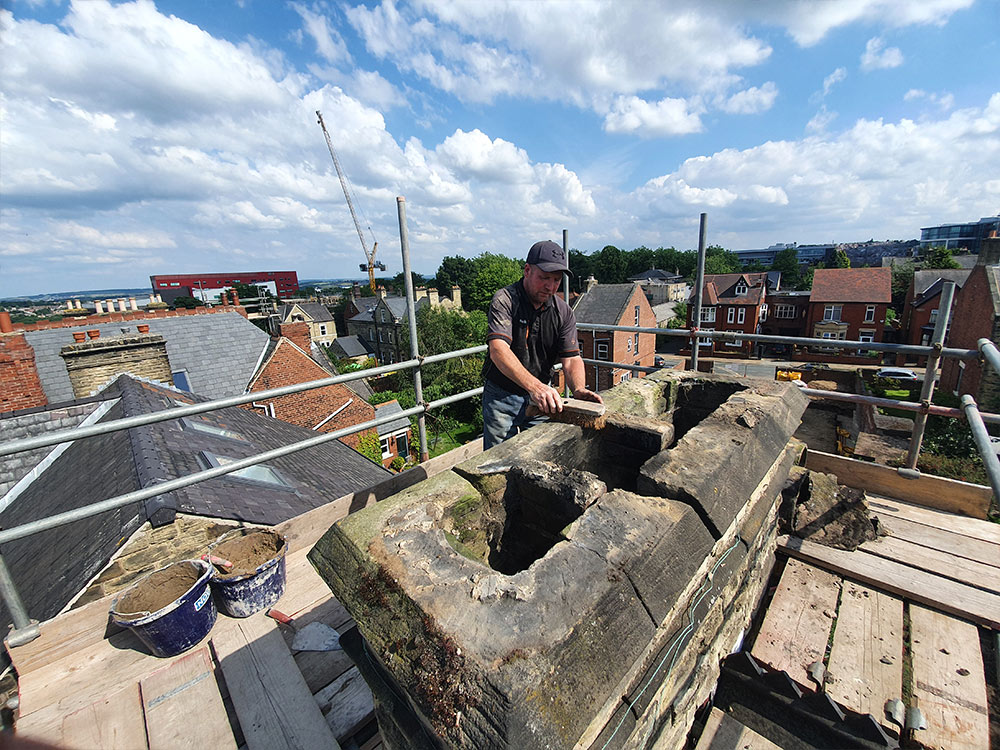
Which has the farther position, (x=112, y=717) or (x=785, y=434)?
(x=785, y=434)

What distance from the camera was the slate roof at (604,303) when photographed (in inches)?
1080

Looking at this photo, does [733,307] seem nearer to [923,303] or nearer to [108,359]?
[923,303]

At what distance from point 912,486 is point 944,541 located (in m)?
0.63

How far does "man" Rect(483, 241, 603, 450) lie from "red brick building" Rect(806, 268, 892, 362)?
36312mm

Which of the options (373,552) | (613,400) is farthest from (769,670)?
(373,552)

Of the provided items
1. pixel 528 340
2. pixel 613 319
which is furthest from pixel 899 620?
pixel 613 319

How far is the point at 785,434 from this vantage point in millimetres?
2918

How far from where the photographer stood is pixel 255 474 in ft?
24.7

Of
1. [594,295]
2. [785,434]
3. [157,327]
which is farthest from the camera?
[594,295]

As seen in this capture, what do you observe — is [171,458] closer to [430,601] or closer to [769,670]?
[430,601]

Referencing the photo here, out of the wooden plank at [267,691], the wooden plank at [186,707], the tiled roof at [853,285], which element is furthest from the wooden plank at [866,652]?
the tiled roof at [853,285]

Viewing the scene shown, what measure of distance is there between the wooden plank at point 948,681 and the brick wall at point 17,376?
1291 cm

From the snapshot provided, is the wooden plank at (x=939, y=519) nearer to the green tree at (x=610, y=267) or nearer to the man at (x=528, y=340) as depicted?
the man at (x=528, y=340)

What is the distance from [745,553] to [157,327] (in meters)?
21.1
